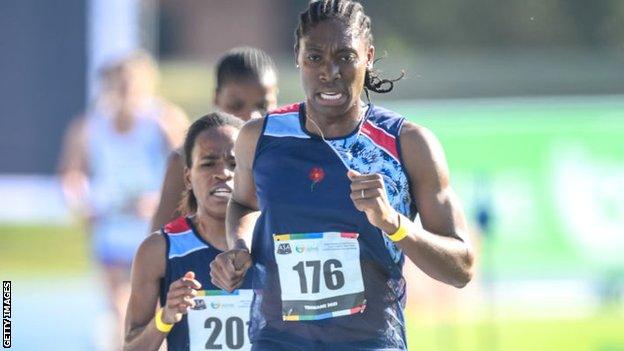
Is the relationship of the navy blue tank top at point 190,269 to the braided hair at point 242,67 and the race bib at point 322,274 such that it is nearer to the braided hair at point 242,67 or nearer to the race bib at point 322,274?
the race bib at point 322,274

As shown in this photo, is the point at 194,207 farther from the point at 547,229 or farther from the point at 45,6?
the point at 45,6

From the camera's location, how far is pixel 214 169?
17.9ft

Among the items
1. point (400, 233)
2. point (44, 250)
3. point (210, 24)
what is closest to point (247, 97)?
point (400, 233)

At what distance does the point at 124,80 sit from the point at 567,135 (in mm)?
4737

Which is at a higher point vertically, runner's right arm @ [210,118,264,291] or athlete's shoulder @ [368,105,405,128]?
athlete's shoulder @ [368,105,405,128]

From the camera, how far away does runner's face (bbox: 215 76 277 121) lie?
248 inches

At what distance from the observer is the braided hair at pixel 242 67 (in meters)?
6.35

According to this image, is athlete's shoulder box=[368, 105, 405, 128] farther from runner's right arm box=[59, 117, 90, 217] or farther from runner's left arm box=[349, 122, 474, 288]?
runner's right arm box=[59, 117, 90, 217]

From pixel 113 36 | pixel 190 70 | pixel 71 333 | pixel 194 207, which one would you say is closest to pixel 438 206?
pixel 194 207

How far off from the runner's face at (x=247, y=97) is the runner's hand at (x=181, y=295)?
53.8 inches

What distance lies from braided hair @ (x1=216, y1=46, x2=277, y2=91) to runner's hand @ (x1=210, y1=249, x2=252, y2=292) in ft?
5.69

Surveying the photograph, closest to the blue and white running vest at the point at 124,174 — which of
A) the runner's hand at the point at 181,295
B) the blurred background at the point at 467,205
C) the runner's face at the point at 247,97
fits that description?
the blurred background at the point at 467,205

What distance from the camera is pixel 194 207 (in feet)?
18.9

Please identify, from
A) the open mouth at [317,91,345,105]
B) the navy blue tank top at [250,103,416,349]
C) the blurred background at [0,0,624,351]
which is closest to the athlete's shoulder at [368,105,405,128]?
the navy blue tank top at [250,103,416,349]
